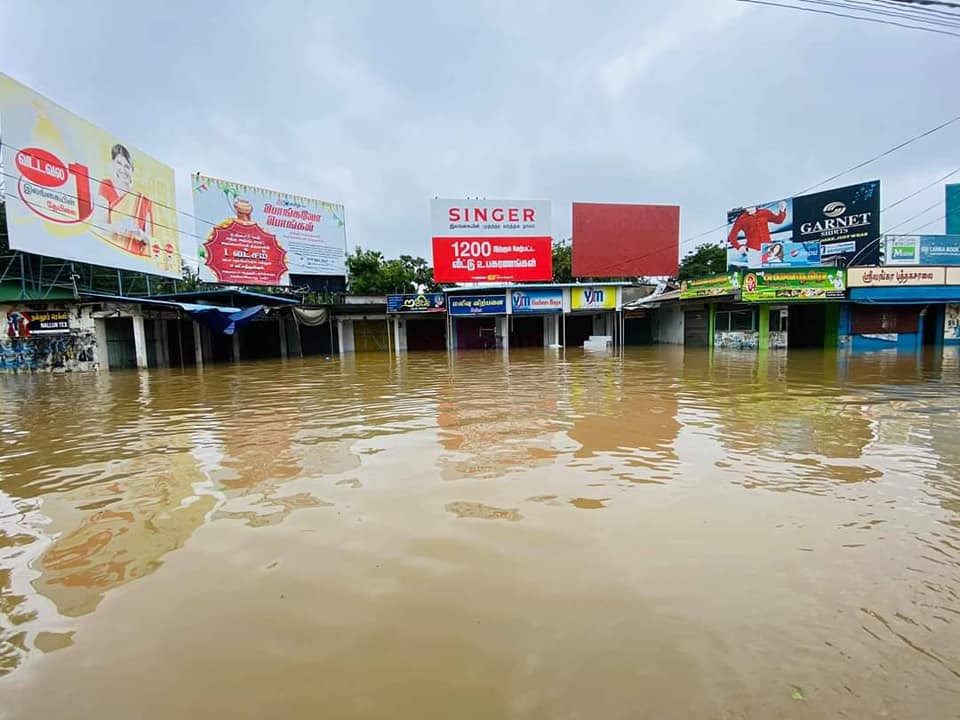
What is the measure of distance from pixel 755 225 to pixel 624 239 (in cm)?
635

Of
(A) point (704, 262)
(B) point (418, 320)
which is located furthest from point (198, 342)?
(A) point (704, 262)

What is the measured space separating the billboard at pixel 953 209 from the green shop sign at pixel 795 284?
13.1 m

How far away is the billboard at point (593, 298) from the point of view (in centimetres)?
2417

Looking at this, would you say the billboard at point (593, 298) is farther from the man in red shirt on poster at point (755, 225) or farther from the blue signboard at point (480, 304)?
the man in red shirt on poster at point (755, 225)

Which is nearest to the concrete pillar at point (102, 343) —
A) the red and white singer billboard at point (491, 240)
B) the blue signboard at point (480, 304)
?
the red and white singer billboard at point (491, 240)

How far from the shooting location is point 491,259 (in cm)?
2545

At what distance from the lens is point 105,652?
84.6 inches

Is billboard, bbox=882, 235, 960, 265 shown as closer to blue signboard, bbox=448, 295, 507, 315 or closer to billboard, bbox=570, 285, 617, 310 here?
billboard, bbox=570, 285, 617, 310

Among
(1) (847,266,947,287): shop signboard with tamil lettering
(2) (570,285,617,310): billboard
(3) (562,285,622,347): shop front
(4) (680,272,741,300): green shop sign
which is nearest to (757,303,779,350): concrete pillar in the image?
(4) (680,272,741,300): green shop sign

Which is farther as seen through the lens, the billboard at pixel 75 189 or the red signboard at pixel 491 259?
the red signboard at pixel 491 259

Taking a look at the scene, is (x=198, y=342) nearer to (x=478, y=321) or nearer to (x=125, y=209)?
(x=125, y=209)

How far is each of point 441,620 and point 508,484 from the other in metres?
1.94

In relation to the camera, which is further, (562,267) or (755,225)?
(562,267)

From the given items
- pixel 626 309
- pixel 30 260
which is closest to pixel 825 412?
pixel 626 309
